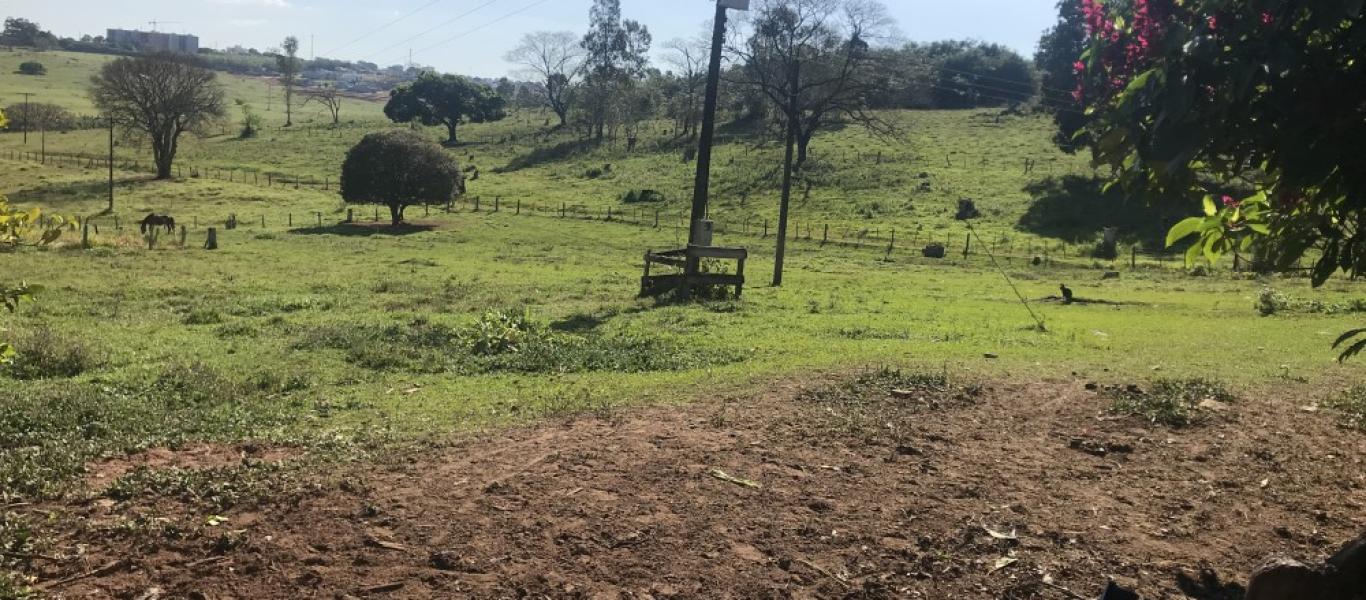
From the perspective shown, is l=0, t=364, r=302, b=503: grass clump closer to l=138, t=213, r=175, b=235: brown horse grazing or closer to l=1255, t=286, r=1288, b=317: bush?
l=1255, t=286, r=1288, b=317: bush

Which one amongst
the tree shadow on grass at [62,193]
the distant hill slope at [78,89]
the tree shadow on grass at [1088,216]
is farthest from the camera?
the distant hill slope at [78,89]

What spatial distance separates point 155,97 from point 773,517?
6771cm

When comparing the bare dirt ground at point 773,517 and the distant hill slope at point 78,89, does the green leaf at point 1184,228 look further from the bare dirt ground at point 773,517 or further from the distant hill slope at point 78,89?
the distant hill slope at point 78,89

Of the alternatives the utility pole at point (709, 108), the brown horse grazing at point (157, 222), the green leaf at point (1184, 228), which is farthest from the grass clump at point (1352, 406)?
the brown horse grazing at point (157, 222)

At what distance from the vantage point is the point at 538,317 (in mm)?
16766

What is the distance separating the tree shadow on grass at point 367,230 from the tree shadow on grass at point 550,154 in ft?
87.2

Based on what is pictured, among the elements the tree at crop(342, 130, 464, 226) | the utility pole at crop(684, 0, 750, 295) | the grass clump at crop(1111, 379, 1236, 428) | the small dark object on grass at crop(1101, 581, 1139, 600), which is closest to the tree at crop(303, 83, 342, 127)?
the tree at crop(342, 130, 464, 226)

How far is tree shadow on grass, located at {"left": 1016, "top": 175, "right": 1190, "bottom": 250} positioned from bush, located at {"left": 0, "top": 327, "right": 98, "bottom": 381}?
38.6 m

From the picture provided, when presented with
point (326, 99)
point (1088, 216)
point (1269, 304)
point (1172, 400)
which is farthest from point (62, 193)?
point (326, 99)

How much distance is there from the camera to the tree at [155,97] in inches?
2386

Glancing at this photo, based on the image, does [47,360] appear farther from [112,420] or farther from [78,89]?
[78,89]

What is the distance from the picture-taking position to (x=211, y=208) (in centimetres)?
4872

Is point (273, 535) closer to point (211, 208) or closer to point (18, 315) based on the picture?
point (18, 315)

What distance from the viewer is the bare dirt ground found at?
5074 mm
